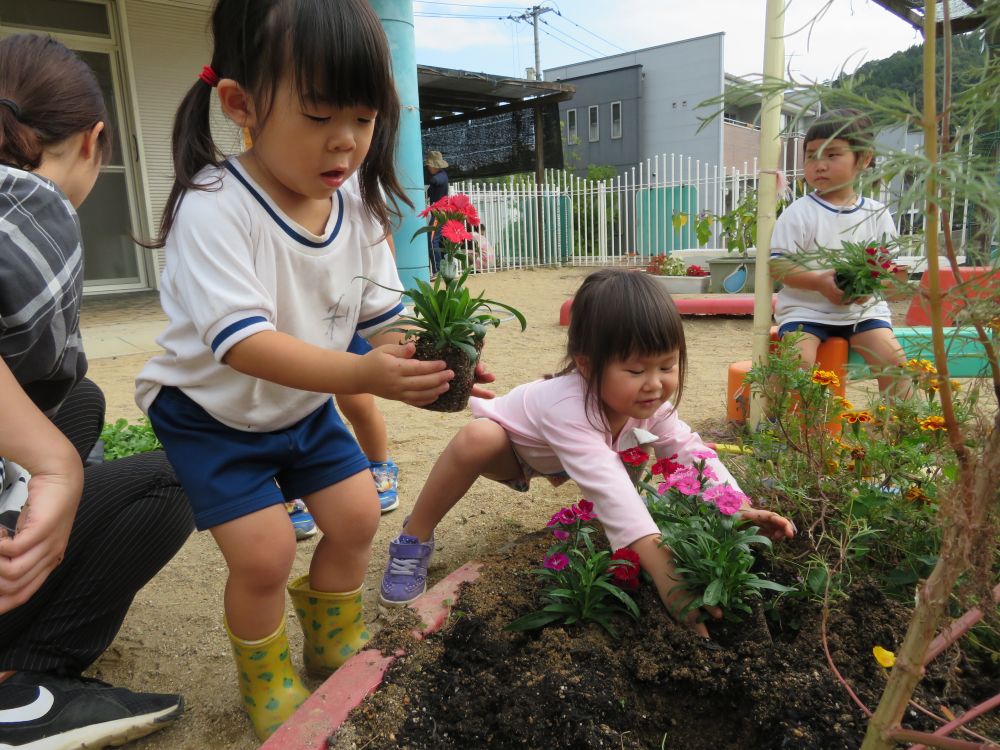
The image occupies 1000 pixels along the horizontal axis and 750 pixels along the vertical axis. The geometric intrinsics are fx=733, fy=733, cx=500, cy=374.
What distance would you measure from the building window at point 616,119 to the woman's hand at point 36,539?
103 feet

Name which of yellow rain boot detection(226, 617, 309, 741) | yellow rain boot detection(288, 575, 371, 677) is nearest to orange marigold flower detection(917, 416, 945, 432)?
yellow rain boot detection(288, 575, 371, 677)

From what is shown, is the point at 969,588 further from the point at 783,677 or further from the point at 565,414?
the point at 565,414

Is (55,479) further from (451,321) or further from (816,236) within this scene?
(816,236)

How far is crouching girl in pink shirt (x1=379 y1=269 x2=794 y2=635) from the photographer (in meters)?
1.69

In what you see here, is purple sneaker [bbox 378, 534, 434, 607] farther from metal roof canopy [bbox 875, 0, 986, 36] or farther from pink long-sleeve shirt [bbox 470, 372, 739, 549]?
metal roof canopy [bbox 875, 0, 986, 36]

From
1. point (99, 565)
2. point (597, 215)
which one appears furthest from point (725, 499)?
point (597, 215)

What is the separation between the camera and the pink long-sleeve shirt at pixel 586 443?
170 centimetres

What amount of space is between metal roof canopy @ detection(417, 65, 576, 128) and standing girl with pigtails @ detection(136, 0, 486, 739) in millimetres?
10154

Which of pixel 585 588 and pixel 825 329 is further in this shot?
pixel 825 329

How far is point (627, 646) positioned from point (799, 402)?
1207 mm

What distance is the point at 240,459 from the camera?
1.67 m

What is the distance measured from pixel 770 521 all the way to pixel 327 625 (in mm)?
1095

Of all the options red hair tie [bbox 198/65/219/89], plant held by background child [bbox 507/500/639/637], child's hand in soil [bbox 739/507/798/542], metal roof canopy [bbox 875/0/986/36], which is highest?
red hair tie [bbox 198/65/219/89]

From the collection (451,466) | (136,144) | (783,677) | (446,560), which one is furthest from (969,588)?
(136,144)
